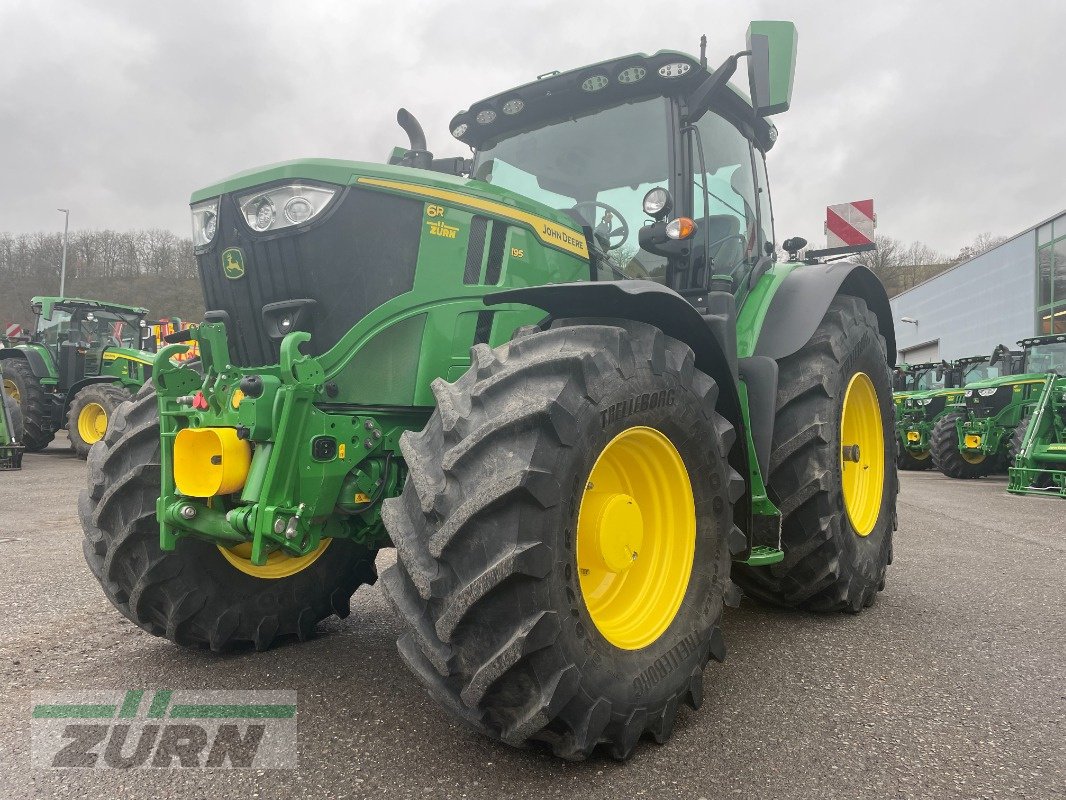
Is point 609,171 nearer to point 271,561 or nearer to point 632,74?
point 632,74

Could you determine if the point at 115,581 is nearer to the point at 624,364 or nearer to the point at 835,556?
the point at 624,364

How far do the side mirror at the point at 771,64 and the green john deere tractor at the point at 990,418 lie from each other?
36.7ft

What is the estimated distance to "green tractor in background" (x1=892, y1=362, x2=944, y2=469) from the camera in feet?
49.3

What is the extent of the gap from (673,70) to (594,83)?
1.17ft

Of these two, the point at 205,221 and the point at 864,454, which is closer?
the point at 205,221

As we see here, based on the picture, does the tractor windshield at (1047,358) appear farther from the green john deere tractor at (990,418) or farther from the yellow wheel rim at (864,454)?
the yellow wheel rim at (864,454)

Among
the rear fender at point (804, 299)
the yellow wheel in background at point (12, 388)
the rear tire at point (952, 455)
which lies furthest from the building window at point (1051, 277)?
the yellow wheel in background at point (12, 388)

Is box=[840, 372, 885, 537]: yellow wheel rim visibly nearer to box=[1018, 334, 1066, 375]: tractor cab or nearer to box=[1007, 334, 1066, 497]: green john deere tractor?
box=[1007, 334, 1066, 497]: green john deere tractor

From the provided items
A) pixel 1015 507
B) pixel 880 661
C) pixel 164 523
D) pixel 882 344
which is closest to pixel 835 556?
pixel 880 661

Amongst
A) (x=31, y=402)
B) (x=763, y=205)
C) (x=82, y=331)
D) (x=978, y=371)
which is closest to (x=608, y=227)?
(x=763, y=205)

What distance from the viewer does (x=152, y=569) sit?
2717mm

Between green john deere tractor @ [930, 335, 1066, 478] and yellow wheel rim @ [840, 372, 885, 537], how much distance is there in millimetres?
9554

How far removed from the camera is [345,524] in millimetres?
2691

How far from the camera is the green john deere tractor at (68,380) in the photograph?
11.9 metres
